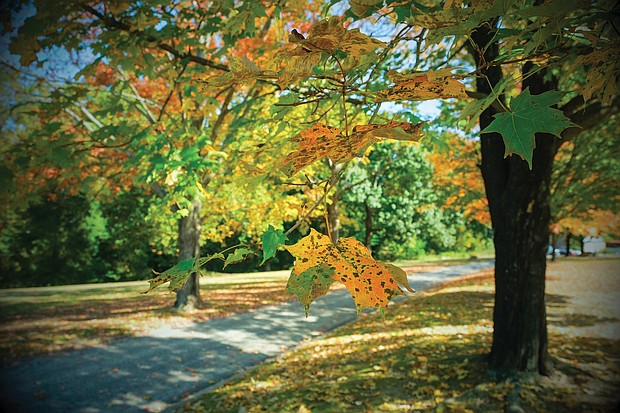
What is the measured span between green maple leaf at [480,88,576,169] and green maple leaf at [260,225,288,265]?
0.68 metres

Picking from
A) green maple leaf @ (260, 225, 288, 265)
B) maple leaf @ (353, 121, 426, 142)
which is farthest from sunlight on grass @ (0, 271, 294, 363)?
maple leaf @ (353, 121, 426, 142)

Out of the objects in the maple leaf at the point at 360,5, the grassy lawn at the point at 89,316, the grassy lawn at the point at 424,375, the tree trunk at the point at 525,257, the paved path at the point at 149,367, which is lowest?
the paved path at the point at 149,367

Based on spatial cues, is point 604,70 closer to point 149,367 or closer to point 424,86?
point 424,86

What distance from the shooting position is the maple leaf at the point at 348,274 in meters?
1.00

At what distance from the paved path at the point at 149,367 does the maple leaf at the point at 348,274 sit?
4653 millimetres

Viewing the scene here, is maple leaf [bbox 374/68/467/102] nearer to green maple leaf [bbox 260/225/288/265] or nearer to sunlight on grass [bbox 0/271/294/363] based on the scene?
green maple leaf [bbox 260/225/288/265]

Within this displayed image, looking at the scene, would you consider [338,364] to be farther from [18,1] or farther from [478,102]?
[18,1]

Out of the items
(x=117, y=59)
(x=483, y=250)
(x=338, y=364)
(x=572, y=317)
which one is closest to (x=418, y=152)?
(x=572, y=317)

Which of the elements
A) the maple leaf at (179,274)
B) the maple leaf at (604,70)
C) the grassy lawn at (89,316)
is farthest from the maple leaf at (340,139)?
the grassy lawn at (89,316)

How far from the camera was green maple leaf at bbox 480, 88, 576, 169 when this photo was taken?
1.00 m

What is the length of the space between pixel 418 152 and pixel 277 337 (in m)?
17.8

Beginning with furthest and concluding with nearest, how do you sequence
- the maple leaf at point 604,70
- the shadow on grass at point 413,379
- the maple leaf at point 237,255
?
1. the shadow on grass at point 413,379
2. the maple leaf at point 604,70
3. the maple leaf at point 237,255

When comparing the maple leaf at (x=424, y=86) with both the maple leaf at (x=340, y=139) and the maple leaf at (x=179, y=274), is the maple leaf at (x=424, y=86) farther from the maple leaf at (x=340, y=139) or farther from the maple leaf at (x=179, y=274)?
the maple leaf at (x=179, y=274)

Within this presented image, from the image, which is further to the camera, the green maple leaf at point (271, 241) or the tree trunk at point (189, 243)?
the tree trunk at point (189, 243)
